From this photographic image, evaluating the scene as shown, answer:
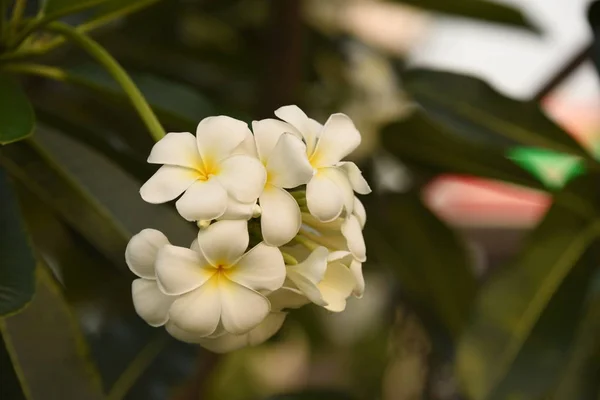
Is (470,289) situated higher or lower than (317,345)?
higher

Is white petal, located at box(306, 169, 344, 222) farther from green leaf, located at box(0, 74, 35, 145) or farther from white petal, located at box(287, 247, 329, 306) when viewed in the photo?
green leaf, located at box(0, 74, 35, 145)

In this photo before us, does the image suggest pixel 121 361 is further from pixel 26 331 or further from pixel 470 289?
pixel 470 289

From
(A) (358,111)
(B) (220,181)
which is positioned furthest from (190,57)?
(B) (220,181)

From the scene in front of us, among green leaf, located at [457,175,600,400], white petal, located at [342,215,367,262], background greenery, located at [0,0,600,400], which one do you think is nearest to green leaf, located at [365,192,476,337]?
background greenery, located at [0,0,600,400]

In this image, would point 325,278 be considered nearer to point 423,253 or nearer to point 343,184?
point 343,184

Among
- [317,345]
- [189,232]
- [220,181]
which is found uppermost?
[220,181]

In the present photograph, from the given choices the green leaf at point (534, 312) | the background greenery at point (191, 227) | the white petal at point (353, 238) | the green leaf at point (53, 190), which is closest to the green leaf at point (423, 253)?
the background greenery at point (191, 227)
